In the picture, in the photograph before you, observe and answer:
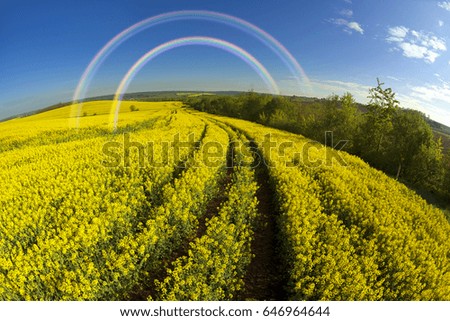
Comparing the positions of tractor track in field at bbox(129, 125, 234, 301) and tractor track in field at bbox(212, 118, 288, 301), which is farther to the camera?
tractor track in field at bbox(212, 118, 288, 301)

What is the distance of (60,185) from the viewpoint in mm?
9203

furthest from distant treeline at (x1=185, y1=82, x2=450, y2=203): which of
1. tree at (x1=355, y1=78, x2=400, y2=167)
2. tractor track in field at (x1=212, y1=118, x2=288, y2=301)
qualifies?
tractor track in field at (x1=212, y1=118, x2=288, y2=301)

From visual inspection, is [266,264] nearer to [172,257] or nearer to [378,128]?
[172,257]

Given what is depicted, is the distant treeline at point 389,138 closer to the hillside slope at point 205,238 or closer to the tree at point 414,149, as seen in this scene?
the tree at point 414,149

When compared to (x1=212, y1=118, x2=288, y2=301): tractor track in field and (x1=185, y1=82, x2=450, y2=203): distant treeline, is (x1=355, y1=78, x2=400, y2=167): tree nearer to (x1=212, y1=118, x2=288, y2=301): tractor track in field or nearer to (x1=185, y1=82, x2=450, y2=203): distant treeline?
(x1=185, y1=82, x2=450, y2=203): distant treeline

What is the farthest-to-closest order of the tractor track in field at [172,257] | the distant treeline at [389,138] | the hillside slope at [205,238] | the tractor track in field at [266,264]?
the distant treeline at [389,138] → the tractor track in field at [266,264] → the tractor track in field at [172,257] → the hillside slope at [205,238]

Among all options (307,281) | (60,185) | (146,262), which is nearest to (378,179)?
(307,281)

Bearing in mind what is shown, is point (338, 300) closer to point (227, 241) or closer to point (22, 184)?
point (227, 241)

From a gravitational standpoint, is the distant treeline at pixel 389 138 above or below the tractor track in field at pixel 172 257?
above

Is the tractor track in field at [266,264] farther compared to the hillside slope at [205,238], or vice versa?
the tractor track in field at [266,264]

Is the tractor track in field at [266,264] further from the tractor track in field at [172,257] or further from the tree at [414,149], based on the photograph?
the tree at [414,149]

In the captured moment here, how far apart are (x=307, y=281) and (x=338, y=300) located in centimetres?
68

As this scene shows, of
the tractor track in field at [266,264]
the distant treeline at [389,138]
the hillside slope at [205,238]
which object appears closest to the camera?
the hillside slope at [205,238]

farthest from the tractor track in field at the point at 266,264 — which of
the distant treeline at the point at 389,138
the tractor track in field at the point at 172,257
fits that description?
the distant treeline at the point at 389,138
